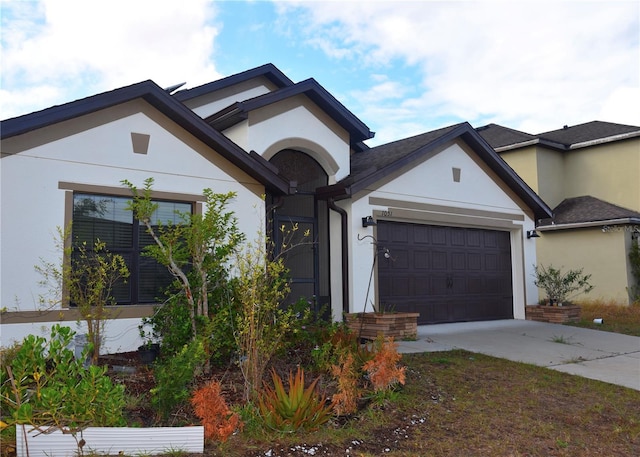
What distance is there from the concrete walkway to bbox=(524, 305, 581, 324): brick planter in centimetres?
60

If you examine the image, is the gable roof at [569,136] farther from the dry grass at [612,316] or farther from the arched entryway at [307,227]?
the arched entryway at [307,227]

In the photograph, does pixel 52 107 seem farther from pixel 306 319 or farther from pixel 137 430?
pixel 137 430

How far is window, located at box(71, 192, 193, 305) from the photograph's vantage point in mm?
8750

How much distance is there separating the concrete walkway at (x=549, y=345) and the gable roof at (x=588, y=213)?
6674 millimetres

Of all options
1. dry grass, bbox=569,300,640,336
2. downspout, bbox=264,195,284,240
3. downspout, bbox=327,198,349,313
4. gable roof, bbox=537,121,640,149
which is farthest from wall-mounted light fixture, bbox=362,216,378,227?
gable roof, bbox=537,121,640,149

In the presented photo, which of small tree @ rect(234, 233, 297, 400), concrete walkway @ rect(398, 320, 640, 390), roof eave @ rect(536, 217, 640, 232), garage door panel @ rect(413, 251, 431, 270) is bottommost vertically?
concrete walkway @ rect(398, 320, 640, 390)

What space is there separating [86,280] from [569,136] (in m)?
21.1

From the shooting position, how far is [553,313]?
1466 cm

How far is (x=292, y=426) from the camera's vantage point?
518cm

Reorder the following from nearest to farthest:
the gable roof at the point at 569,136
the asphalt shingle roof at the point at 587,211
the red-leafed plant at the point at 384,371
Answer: the red-leafed plant at the point at 384,371
the asphalt shingle roof at the point at 587,211
the gable roof at the point at 569,136

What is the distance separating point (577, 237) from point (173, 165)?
52.7 ft

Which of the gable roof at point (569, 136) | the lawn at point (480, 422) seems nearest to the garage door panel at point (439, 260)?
the lawn at point (480, 422)

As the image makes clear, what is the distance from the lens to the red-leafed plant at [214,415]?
4793mm

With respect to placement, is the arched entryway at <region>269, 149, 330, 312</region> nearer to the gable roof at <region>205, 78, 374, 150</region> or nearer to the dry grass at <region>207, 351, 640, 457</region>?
the gable roof at <region>205, 78, 374, 150</region>
